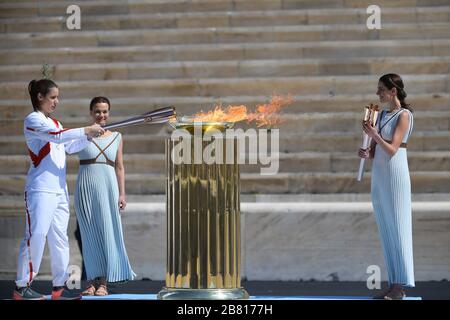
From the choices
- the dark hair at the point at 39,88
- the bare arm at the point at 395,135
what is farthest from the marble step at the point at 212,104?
the dark hair at the point at 39,88

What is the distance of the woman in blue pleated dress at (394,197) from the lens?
9219 mm

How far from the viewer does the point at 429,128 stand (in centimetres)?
1313

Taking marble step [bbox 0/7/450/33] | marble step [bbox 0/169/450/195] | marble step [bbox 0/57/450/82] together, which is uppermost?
marble step [bbox 0/7/450/33]

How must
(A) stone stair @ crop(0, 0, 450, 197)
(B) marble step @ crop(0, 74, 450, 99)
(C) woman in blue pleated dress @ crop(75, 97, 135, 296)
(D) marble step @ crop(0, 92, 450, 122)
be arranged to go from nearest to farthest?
(C) woman in blue pleated dress @ crop(75, 97, 135, 296)
(A) stone stair @ crop(0, 0, 450, 197)
(D) marble step @ crop(0, 92, 450, 122)
(B) marble step @ crop(0, 74, 450, 99)

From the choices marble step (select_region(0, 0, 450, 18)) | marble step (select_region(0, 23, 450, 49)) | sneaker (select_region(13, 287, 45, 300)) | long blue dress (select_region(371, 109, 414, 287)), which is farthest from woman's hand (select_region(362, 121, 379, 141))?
marble step (select_region(0, 0, 450, 18))

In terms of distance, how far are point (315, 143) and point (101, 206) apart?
3.80 meters

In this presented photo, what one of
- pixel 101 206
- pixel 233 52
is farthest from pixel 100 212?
pixel 233 52

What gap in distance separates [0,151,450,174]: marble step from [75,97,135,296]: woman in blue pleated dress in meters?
3.00

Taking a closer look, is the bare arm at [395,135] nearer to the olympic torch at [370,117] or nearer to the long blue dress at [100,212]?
the olympic torch at [370,117]

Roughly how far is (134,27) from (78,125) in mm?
2004

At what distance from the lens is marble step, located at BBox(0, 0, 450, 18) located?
48.2 ft

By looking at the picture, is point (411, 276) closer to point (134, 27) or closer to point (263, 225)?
point (263, 225)

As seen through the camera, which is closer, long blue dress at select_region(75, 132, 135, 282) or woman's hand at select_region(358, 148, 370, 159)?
woman's hand at select_region(358, 148, 370, 159)

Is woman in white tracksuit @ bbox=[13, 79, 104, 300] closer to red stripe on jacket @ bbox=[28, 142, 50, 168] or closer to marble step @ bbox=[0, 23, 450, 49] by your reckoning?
red stripe on jacket @ bbox=[28, 142, 50, 168]
